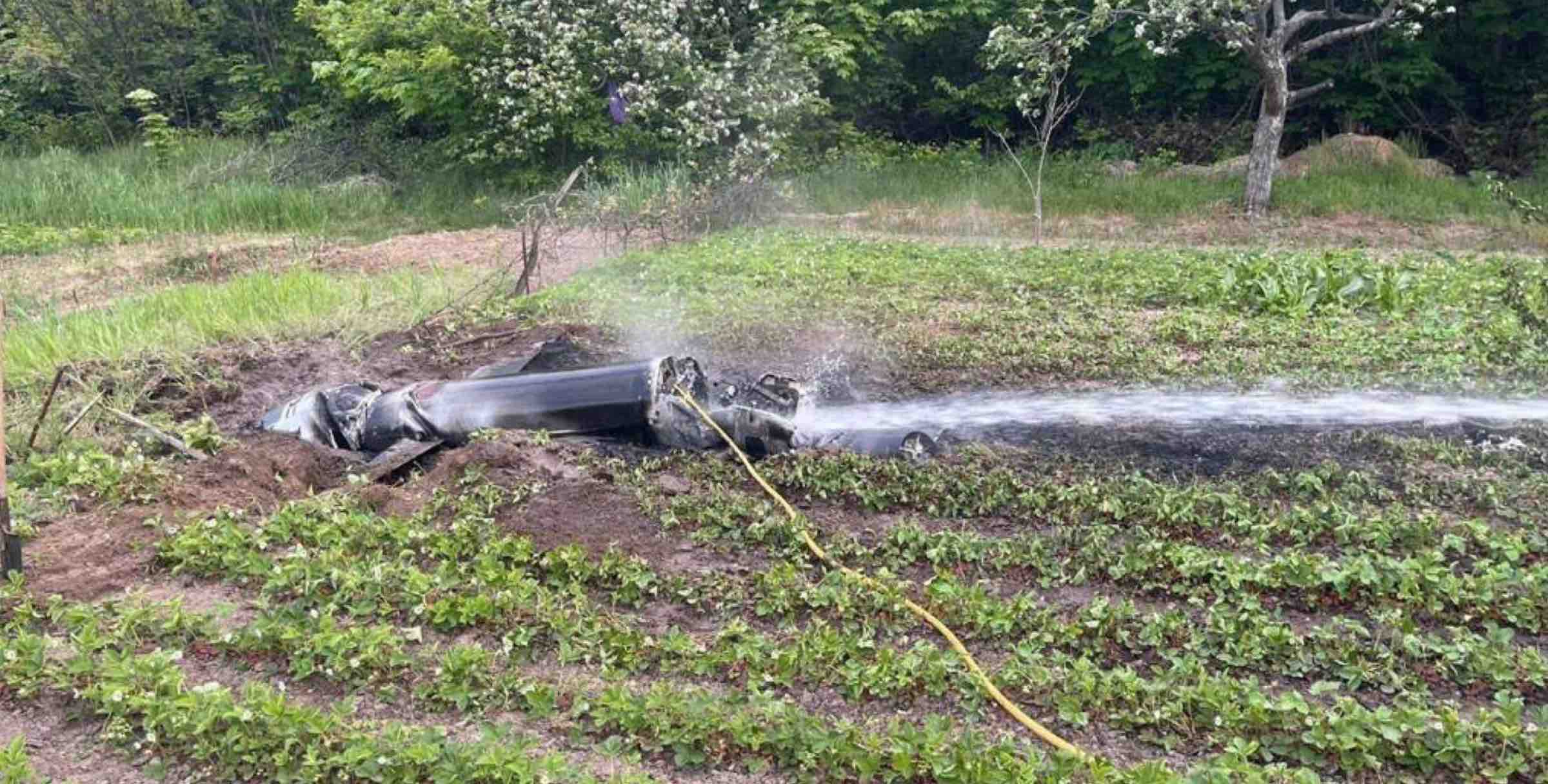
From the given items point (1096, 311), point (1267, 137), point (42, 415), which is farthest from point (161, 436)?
point (1267, 137)

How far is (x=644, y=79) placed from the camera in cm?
1548

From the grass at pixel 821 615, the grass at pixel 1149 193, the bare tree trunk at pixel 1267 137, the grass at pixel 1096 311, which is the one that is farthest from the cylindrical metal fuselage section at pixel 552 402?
the bare tree trunk at pixel 1267 137

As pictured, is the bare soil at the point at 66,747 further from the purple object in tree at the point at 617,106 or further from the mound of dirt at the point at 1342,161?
the mound of dirt at the point at 1342,161

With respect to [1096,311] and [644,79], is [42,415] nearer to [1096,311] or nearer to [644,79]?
[1096,311]

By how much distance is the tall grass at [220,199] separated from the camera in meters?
14.8

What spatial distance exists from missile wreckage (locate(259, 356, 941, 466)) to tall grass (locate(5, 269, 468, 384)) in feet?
4.80

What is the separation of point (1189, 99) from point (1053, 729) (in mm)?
15949

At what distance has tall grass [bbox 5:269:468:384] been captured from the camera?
7.24 metres

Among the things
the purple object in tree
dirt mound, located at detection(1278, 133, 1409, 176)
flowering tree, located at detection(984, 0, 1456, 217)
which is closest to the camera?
flowering tree, located at detection(984, 0, 1456, 217)

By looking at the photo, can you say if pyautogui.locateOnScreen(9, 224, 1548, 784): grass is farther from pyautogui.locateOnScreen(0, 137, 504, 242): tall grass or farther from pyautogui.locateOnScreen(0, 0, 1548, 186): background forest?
pyautogui.locateOnScreen(0, 0, 1548, 186): background forest

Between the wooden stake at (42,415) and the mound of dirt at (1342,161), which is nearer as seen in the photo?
the wooden stake at (42,415)

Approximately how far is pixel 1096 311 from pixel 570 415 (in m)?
3.96

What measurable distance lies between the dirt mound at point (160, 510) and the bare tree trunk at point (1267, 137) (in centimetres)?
1039

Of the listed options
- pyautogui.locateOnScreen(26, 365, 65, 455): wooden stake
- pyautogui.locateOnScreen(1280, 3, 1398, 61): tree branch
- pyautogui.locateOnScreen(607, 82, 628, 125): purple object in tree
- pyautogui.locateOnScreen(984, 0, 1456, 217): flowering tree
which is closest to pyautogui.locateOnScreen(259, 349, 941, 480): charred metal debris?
pyautogui.locateOnScreen(26, 365, 65, 455): wooden stake
